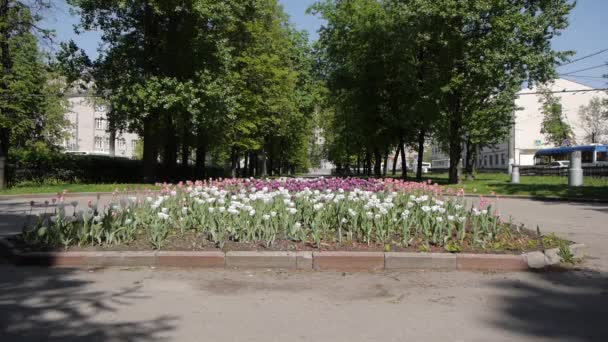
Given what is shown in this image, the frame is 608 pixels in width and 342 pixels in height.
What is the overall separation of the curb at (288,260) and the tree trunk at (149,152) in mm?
19034

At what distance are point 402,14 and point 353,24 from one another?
28.2 feet

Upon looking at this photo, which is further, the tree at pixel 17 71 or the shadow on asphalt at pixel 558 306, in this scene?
the tree at pixel 17 71

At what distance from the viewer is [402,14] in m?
27.1

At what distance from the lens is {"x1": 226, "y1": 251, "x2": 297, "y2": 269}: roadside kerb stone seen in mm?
6613

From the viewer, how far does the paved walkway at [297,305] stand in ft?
14.0

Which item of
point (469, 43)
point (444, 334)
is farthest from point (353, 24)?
point (444, 334)

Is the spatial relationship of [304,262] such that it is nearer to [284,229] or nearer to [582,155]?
[284,229]

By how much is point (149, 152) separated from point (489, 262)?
Result: 21.8 m

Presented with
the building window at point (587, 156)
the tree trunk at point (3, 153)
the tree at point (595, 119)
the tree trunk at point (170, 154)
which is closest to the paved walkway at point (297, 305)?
the tree trunk at point (3, 153)

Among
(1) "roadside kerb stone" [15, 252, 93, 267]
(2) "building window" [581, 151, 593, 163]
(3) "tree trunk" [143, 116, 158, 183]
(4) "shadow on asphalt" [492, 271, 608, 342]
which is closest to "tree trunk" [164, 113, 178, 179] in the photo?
(3) "tree trunk" [143, 116, 158, 183]

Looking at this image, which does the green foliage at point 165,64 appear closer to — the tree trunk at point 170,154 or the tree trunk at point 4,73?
the tree trunk at point 170,154

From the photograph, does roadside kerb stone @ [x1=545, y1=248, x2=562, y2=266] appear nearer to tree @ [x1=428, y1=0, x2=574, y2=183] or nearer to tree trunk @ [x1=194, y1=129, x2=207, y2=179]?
tree @ [x1=428, y1=0, x2=574, y2=183]

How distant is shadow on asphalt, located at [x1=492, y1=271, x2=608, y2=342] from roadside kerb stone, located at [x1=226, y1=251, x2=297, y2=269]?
8.08 ft

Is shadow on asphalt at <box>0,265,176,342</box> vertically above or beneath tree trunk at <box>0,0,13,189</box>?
beneath
